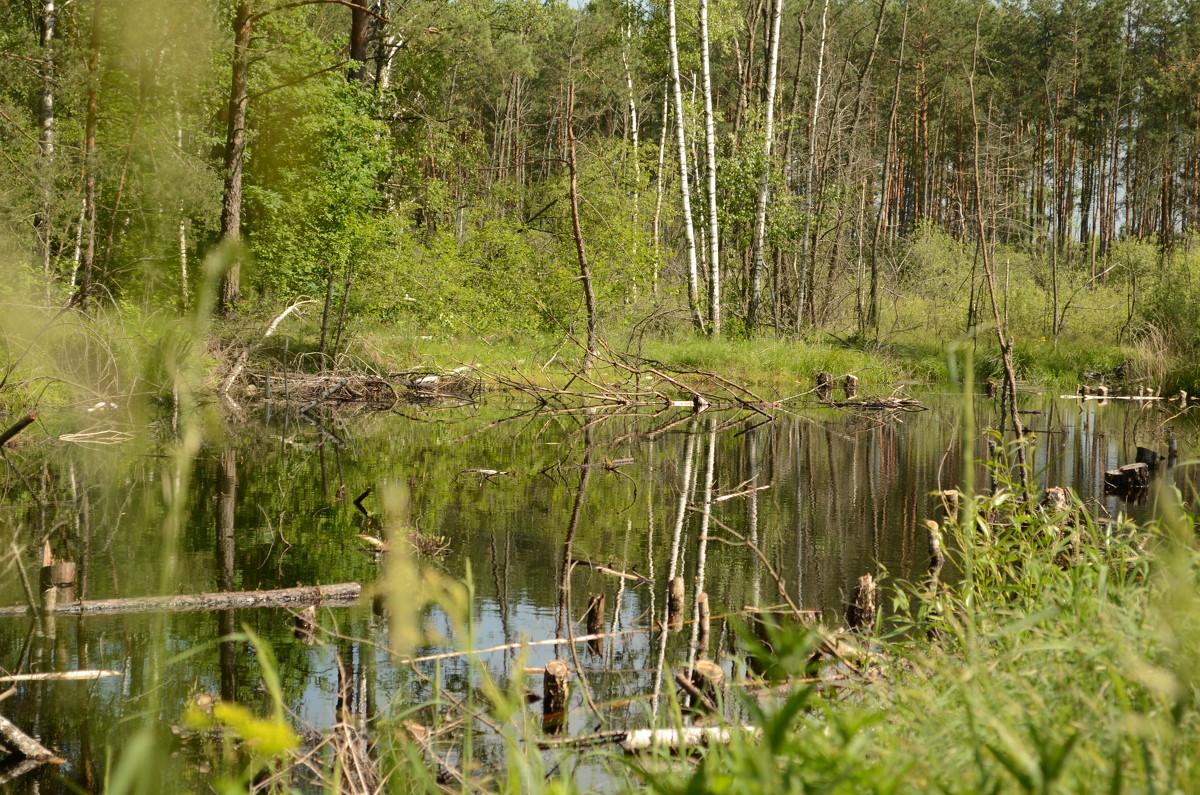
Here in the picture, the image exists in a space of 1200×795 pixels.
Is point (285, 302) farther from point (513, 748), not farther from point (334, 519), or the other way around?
point (513, 748)

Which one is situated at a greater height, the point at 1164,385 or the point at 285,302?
the point at 285,302

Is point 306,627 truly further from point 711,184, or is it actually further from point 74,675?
point 711,184

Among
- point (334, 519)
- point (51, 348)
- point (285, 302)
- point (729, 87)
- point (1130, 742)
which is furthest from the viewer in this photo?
point (729, 87)

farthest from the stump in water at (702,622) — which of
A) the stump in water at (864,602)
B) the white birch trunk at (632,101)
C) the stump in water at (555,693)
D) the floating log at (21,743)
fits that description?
the white birch trunk at (632,101)

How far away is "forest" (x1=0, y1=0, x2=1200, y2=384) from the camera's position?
17609 millimetres

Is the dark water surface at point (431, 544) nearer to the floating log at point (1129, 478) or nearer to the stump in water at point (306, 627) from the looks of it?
the stump in water at point (306, 627)

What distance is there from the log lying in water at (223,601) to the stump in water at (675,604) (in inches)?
62.7

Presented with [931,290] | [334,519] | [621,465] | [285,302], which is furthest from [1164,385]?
[334,519]

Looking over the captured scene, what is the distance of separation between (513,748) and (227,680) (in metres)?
2.94

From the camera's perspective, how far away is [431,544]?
641 centimetres

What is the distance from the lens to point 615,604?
18.0ft

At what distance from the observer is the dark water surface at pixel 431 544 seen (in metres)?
3.98

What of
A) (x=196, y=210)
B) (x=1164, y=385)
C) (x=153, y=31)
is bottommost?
(x=1164, y=385)

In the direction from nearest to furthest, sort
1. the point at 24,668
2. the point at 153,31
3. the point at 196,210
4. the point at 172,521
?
1. the point at 172,521
2. the point at 24,668
3. the point at 153,31
4. the point at 196,210
